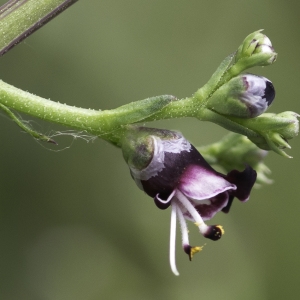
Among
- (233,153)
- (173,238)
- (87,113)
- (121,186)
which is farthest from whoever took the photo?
(121,186)

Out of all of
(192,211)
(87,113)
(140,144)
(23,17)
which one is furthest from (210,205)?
(23,17)

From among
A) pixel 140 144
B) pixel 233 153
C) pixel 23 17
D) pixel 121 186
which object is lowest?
pixel 121 186

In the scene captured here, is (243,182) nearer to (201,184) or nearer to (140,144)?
(201,184)

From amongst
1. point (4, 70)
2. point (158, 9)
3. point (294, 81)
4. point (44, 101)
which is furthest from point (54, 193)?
point (44, 101)

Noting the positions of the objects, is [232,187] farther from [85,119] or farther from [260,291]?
[260,291]

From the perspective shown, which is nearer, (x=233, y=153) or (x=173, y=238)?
(x=173, y=238)

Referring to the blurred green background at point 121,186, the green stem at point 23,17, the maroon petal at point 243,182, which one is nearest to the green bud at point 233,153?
the maroon petal at point 243,182

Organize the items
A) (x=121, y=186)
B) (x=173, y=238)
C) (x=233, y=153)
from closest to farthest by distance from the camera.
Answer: (x=173, y=238)
(x=233, y=153)
(x=121, y=186)

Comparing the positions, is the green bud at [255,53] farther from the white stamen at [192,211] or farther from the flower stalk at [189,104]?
the white stamen at [192,211]
